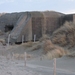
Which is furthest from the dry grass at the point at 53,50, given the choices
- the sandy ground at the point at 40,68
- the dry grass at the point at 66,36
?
the sandy ground at the point at 40,68

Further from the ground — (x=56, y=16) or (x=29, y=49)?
(x=56, y=16)

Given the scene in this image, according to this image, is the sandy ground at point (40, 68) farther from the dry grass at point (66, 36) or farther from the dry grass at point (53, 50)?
the dry grass at point (66, 36)

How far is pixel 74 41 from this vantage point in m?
36.9

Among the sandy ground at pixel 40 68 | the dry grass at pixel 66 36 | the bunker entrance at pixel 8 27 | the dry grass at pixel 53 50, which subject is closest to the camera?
the sandy ground at pixel 40 68

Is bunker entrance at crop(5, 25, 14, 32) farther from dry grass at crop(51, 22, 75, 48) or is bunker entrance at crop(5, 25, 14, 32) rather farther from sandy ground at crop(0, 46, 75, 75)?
sandy ground at crop(0, 46, 75, 75)

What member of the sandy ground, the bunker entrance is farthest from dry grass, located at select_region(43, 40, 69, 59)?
the bunker entrance

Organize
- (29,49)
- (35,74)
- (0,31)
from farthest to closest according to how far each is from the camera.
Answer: (0,31) → (29,49) → (35,74)

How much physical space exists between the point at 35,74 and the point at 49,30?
117 ft

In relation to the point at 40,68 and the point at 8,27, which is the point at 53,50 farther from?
the point at 8,27

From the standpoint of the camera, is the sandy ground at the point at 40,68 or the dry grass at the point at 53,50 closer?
the sandy ground at the point at 40,68

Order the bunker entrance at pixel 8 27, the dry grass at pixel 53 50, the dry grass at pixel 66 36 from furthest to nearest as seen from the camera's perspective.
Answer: the bunker entrance at pixel 8 27
the dry grass at pixel 66 36
the dry grass at pixel 53 50

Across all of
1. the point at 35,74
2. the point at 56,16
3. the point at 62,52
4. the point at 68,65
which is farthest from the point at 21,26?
the point at 35,74

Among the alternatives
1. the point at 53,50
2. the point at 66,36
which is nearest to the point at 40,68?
the point at 53,50

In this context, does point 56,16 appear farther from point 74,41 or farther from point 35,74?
point 35,74
